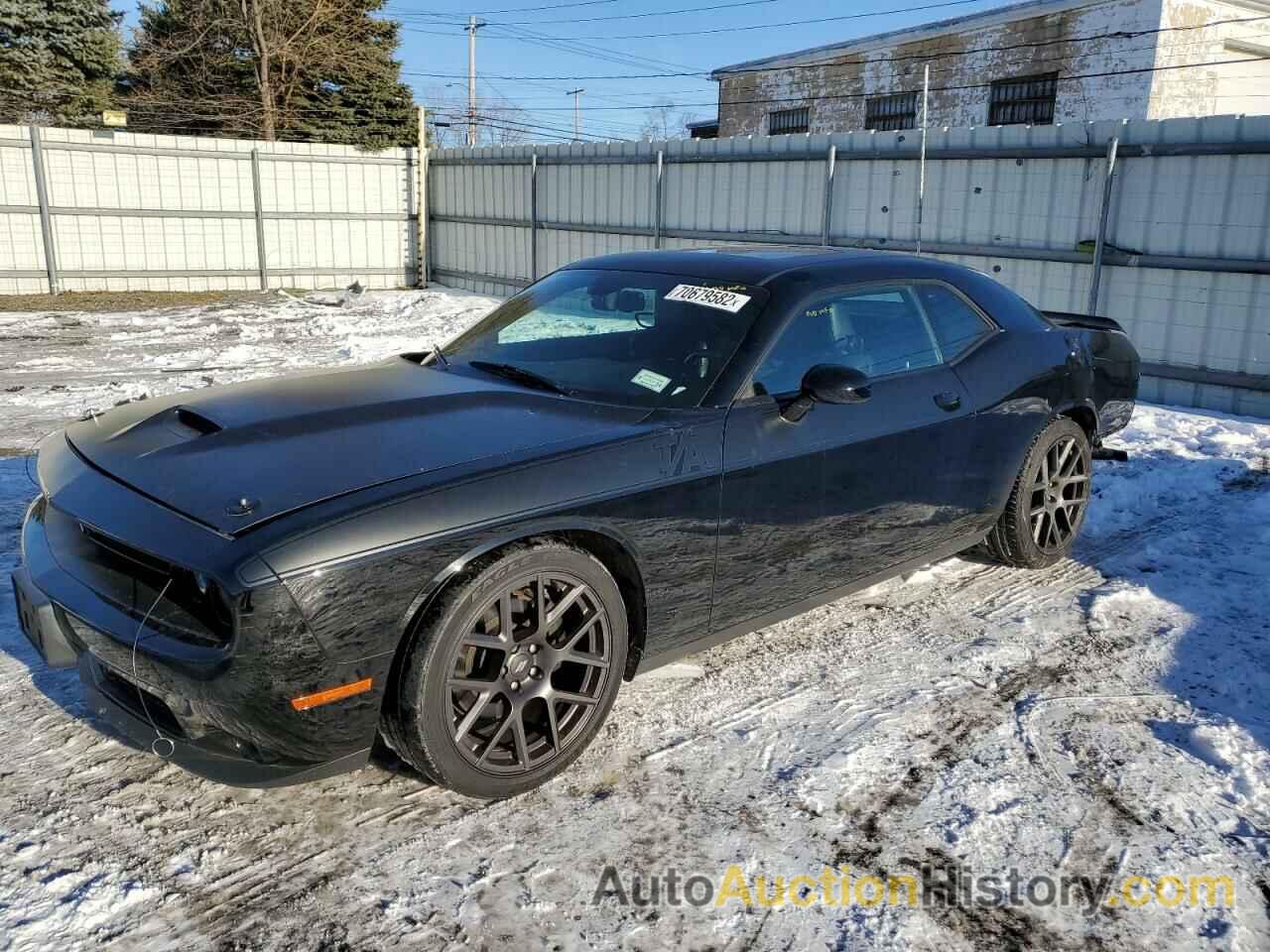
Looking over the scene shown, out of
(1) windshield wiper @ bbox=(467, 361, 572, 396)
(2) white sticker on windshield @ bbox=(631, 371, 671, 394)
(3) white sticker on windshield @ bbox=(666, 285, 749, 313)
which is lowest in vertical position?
(1) windshield wiper @ bbox=(467, 361, 572, 396)

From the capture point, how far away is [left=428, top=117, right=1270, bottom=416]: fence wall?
9.08 metres

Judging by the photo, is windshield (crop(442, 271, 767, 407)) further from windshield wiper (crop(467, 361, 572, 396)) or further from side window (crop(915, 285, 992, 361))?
side window (crop(915, 285, 992, 361))

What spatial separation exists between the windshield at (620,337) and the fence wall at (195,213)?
54.7 feet

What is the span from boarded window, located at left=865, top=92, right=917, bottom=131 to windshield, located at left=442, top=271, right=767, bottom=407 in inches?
844

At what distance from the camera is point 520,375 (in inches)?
152

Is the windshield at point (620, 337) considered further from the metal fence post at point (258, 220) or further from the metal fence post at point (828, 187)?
the metal fence post at point (258, 220)

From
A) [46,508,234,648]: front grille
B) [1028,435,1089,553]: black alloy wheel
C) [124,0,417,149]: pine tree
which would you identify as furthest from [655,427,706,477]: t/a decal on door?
[124,0,417,149]: pine tree

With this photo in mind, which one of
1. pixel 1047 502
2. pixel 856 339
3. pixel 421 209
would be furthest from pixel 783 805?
pixel 421 209

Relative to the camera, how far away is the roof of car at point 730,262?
3994mm

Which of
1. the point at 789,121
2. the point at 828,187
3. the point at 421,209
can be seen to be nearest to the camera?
the point at 828,187

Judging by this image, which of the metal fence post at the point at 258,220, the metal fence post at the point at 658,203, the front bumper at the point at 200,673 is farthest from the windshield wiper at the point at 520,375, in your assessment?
the metal fence post at the point at 258,220

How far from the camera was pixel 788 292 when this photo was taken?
151 inches

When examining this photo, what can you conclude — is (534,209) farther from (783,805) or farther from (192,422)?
(783,805)

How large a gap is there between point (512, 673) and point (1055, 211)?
30.5ft
